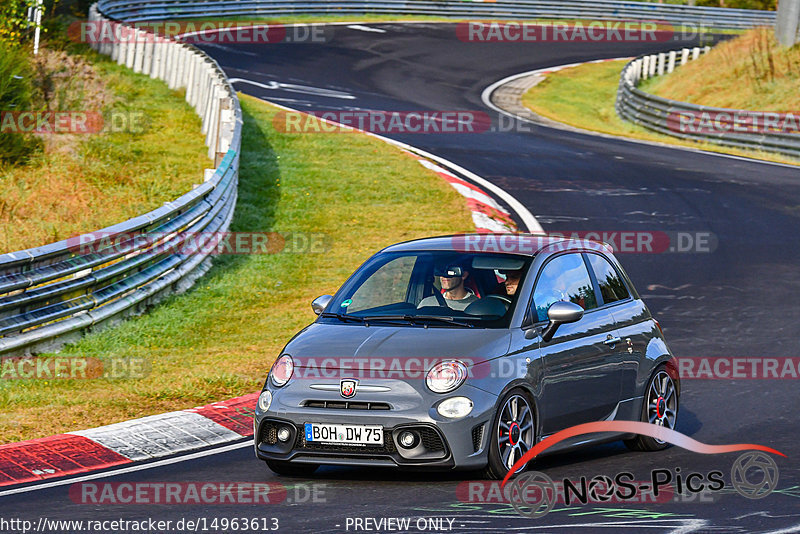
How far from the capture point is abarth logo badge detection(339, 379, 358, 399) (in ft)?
24.3

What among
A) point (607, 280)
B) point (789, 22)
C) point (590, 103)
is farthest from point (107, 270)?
point (789, 22)

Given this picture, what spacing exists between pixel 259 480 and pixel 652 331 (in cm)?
329

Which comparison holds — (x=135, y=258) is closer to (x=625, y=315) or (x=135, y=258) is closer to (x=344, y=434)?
(x=625, y=315)

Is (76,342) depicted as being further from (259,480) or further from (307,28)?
(307,28)

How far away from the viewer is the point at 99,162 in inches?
746

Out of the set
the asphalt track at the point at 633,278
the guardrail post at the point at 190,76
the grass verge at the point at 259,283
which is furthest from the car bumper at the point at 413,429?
the guardrail post at the point at 190,76

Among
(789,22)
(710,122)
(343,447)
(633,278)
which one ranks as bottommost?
(633,278)

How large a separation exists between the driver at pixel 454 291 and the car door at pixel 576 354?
453mm

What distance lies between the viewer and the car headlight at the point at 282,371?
7.69 m

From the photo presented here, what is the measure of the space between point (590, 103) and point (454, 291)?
28675 mm

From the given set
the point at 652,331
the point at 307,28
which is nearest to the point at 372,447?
the point at 652,331

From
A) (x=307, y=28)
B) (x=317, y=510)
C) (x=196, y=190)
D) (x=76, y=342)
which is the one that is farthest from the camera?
(x=307, y=28)

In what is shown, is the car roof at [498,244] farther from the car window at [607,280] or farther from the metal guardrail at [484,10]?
the metal guardrail at [484,10]

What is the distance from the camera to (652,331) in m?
9.30
